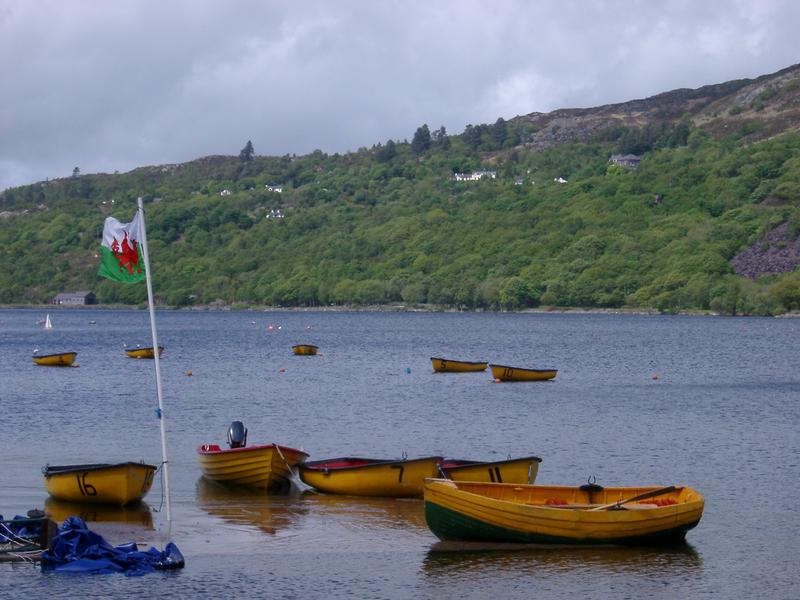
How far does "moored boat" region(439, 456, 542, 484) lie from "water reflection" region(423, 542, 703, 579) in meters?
2.88

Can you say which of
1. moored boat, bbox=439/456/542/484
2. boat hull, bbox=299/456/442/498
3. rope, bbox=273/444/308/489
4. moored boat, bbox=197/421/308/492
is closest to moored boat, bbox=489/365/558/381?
rope, bbox=273/444/308/489

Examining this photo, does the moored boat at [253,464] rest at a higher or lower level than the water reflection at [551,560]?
higher

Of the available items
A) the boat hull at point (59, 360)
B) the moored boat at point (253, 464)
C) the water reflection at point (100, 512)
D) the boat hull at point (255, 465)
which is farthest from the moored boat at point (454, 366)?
the water reflection at point (100, 512)

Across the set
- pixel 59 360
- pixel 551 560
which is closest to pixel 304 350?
pixel 59 360

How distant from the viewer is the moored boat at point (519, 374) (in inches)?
3029

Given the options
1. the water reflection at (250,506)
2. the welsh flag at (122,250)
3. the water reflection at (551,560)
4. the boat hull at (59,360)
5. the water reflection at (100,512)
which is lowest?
the water reflection at (551,560)

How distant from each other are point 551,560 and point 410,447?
19.0 metres

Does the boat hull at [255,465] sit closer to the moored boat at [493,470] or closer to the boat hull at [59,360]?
the moored boat at [493,470]

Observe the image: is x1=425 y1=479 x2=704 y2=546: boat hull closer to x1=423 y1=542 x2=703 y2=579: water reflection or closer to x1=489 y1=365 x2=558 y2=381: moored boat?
x1=423 y1=542 x2=703 y2=579: water reflection

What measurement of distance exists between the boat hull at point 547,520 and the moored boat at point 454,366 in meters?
56.4

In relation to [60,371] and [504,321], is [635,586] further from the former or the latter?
[504,321]

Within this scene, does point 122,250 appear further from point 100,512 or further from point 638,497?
point 638,497

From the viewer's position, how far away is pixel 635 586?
2509 cm

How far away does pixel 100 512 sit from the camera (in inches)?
1231
